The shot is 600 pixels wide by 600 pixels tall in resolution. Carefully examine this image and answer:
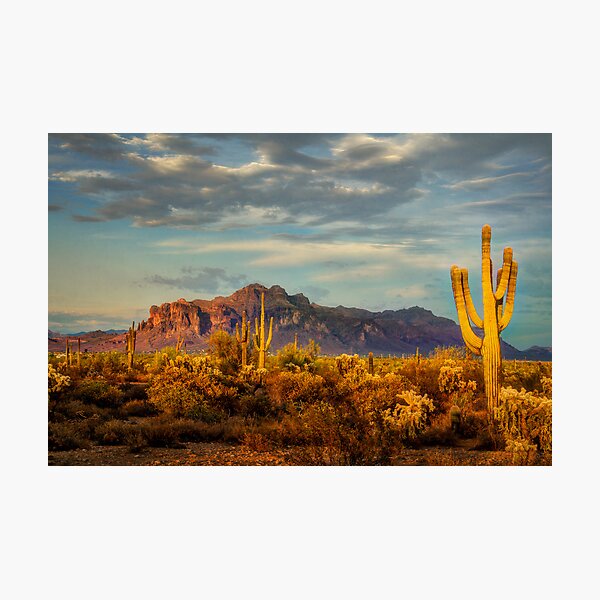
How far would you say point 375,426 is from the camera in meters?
8.53

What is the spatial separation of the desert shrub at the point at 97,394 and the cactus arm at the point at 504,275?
21.2 ft

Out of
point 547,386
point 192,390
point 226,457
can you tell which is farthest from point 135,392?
point 547,386

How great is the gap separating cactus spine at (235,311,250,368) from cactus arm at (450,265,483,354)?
3.48 meters

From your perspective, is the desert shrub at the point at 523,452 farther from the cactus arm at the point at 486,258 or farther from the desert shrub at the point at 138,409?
the desert shrub at the point at 138,409

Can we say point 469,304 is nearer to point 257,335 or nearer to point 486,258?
point 486,258

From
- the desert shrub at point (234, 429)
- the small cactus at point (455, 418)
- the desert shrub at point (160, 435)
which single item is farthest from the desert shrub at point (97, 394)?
the small cactus at point (455, 418)

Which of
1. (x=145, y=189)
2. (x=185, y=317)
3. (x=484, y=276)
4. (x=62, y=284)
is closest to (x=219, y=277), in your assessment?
(x=185, y=317)

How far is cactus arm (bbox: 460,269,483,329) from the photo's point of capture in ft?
29.1

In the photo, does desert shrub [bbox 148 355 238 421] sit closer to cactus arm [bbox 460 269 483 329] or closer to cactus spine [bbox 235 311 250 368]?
cactus spine [bbox 235 311 250 368]

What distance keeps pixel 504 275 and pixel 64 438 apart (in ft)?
23.4

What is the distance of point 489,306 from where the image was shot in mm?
8867

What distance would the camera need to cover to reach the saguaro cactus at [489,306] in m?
8.75

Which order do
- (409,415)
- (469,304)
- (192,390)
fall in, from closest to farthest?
(409,415) < (469,304) < (192,390)


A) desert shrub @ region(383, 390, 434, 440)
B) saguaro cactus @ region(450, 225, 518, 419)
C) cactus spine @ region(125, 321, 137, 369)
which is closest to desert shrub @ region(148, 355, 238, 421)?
cactus spine @ region(125, 321, 137, 369)
